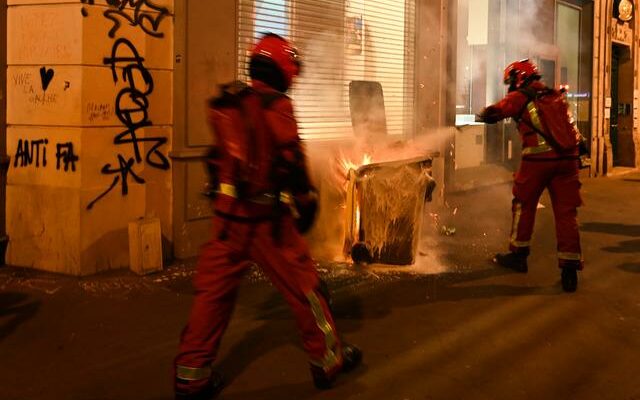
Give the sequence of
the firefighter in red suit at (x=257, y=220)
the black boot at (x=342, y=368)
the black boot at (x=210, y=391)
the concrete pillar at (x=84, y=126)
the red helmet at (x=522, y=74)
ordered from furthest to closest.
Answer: the red helmet at (x=522, y=74) → the concrete pillar at (x=84, y=126) → the black boot at (x=342, y=368) → the black boot at (x=210, y=391) → the firefighter in red suit at (x=257, y=220)

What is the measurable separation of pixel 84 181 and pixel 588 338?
4.13m

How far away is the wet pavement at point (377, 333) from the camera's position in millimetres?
3779

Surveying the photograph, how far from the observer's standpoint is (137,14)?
611 centimetres

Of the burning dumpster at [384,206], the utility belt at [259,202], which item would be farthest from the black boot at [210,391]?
the burning dumpster at [384,206]

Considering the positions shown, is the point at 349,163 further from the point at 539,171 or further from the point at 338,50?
the point at 338,50

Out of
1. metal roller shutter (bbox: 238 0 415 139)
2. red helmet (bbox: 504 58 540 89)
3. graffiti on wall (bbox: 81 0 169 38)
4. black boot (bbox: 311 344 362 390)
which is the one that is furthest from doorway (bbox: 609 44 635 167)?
black boot (bbox: 311 344 362 390)

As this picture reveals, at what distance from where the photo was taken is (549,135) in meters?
5.75

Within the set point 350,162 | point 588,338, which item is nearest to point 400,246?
point 350,162

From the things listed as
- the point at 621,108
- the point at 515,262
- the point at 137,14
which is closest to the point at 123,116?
the point at 137,14

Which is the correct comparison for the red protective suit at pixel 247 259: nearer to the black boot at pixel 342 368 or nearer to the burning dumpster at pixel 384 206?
the black boot at pixel 342 368

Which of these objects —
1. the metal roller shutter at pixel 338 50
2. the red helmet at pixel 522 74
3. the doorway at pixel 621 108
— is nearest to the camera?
the red helmet at pixel 522 74

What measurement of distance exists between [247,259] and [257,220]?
21cm

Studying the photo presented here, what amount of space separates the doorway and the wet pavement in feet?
36.9

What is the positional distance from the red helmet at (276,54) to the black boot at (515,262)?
3.66m
